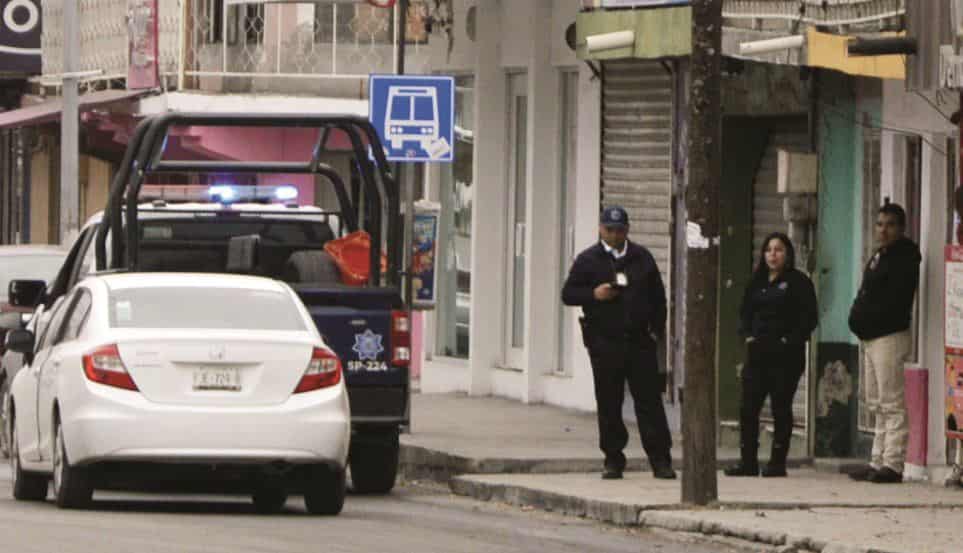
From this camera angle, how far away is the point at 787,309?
63.0ft

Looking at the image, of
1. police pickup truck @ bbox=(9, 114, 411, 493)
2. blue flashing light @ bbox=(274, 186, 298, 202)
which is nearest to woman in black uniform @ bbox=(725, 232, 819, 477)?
police pickup truck @ bbox=(9, 114, 411, 493)

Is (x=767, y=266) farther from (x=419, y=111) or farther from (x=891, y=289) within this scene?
(x=419, y=111)

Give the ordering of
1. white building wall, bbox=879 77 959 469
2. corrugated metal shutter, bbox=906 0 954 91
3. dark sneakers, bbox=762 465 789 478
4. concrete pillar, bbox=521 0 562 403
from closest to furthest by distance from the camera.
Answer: corrugated metal shutter, bbox=906 0 954 91, white building wall, bbox=879 77 959 469, dark sneakers, bbox=762 465 789 478, concrete pillar, bbox=521 0 562 403

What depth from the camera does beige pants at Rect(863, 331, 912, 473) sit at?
60.7 feet

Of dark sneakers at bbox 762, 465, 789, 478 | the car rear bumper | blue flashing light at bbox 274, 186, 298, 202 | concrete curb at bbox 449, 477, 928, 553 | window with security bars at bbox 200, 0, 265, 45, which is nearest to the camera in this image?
concrete curb at bbox 449, 477, 928, 553

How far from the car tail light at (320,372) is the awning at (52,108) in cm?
2119

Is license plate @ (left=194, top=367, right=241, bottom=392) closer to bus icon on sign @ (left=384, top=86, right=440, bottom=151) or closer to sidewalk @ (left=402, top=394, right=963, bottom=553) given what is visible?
sidewalk @ (left=402, top=394, right=963, bottom=553)

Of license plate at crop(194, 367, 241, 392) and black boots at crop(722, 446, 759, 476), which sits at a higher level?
license plate at crop(194, 367, 241, 392)

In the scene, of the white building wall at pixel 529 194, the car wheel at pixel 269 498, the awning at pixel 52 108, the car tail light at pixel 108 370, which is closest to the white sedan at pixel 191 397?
the car tail light at pixel 108 370

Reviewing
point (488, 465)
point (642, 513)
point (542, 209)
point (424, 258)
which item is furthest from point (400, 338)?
point (542, 209)

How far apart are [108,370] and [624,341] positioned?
4.28 m

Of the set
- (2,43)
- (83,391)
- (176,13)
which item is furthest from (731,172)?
(2,43)

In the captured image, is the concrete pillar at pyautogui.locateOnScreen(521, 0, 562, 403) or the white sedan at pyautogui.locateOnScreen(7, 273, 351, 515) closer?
the white sedan at pyautogui.locateOnScreen(7, 273, 351, 515)

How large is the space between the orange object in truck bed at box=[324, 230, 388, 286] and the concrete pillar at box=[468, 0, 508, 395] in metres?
7.32
